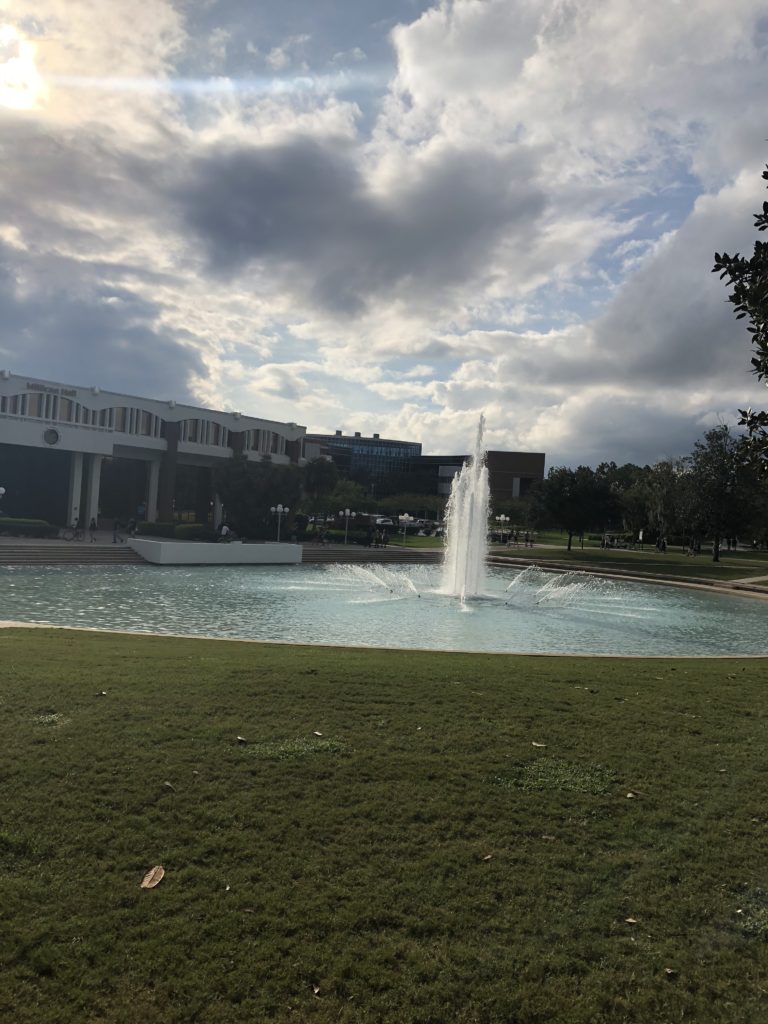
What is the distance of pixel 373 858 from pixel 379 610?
14991 millimetres

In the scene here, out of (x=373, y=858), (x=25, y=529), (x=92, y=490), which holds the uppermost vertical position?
(x=92, y=490)

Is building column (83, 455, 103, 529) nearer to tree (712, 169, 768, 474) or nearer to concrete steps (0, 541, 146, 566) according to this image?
concrete steps (0, 541, 146, 566)

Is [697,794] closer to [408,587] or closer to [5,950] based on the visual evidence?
[5,950]

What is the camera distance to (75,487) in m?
50.6

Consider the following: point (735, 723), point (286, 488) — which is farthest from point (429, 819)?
point (286, 488)

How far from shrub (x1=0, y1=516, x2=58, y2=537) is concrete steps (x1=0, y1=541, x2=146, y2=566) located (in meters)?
5.42

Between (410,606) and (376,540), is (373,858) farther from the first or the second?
(376,540)

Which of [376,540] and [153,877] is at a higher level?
[376,540]

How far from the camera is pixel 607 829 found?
4797 millimetres

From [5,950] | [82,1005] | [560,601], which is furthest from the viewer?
[560,601]

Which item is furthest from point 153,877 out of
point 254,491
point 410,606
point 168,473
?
point 168,473

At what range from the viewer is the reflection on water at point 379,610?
51.0 feet

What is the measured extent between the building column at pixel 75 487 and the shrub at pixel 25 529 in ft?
32.7

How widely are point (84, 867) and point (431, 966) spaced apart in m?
2.00
